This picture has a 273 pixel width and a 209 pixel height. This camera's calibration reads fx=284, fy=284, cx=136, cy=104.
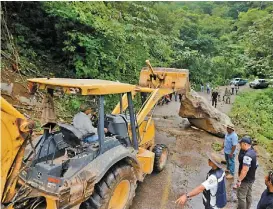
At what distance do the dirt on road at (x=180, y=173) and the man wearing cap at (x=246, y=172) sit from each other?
554mm

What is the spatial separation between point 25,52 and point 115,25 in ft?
12.7

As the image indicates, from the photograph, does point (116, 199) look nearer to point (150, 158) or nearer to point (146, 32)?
point (150, 158)

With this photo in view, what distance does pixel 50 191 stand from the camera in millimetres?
3789

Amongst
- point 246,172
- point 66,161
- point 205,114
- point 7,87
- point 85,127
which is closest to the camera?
point 66,161

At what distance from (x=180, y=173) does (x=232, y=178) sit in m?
1.27

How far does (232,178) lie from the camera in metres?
6.99

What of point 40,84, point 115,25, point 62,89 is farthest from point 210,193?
point 115,25

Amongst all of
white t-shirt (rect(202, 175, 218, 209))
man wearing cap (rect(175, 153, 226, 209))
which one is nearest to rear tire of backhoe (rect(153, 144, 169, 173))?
man wearing cap (rect(175, 153, 226, 209))

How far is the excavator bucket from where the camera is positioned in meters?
8.69

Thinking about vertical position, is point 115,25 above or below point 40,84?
above

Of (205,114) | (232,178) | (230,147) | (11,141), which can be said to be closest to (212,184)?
(11,141)

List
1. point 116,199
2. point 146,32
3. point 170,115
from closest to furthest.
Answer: point 116,199 < point 146,32 < point 170,115

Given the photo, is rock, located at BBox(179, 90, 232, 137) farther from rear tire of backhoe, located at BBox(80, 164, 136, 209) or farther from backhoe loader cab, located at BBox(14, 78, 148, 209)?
rear tire of backhoe, located at BBox(80, 164, 136, 209)

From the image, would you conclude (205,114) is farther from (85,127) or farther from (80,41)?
(85,127)
